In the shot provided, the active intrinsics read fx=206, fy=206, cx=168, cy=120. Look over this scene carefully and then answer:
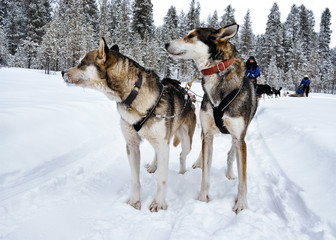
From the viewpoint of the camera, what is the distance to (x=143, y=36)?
44250 mm

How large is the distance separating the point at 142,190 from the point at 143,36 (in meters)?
45.6

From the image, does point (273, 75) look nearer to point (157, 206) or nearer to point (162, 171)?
point (162, 171)

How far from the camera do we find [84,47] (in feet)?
108

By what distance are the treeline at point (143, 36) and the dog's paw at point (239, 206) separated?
3188 centimetres

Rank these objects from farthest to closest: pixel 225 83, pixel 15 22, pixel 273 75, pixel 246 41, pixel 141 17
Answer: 1. pixel 246 41
2. pixel 141 17
3. pixel 273 75
4. pixel 15 22
5. pixel 225 83

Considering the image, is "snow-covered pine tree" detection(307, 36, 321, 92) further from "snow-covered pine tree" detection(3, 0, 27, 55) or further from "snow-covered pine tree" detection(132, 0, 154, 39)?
"snow-covered pine tree" detection(3, 0, 27, 55)

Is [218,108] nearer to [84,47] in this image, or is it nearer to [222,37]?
[222,37]

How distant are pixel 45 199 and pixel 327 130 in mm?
4728

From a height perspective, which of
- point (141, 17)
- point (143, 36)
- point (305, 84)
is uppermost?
point (141, 17)

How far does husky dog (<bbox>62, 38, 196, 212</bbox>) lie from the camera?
96.3 inches

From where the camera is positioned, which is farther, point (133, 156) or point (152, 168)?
point (152, 168)

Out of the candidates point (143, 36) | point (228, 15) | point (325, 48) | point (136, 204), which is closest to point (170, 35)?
point (143, 36)

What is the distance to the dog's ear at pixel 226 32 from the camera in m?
2.42

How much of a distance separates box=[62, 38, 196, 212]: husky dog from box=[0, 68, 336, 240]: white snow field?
0.42 m
